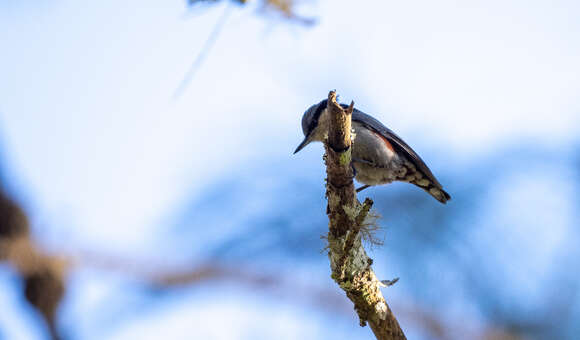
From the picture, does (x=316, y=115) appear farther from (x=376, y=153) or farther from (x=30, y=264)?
(x=30, y=264)

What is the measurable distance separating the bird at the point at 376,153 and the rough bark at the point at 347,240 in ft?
4.62

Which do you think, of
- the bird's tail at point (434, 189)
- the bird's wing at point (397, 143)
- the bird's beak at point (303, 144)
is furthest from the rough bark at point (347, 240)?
the bird's tail at point (434, 189)

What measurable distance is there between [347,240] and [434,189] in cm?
214

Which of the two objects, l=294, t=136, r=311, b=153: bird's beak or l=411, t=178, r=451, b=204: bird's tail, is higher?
l=294, t=136, r=311, b=153: bird's beak

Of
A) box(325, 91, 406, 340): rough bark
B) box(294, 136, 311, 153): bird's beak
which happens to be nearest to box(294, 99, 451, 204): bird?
box(294, 136, 311, 153): bird's beak

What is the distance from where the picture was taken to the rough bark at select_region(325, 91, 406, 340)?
300 centimetres

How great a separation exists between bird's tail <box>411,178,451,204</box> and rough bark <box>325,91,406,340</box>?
5.94 ft

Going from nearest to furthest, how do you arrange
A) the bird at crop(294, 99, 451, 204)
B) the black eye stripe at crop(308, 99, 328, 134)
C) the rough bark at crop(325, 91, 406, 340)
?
the rough bark at crop(325, 91, 406, 340) < the bird at crop(294, 99, 451, 204) < the black eye stripe at crop(308, 99, 328, 134)

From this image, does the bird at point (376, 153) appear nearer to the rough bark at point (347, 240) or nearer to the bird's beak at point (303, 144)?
the bird's beak at point (303, 144)

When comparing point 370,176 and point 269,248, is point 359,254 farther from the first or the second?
point 269,248

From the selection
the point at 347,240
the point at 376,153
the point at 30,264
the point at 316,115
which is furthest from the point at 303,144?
the point at 30,264

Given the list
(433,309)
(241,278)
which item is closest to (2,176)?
(241,278)

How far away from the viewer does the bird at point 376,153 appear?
181 inches

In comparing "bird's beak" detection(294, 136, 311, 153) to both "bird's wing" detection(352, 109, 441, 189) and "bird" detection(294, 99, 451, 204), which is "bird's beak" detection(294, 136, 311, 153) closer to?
"bird" detection(294, 99, 451, 204)
